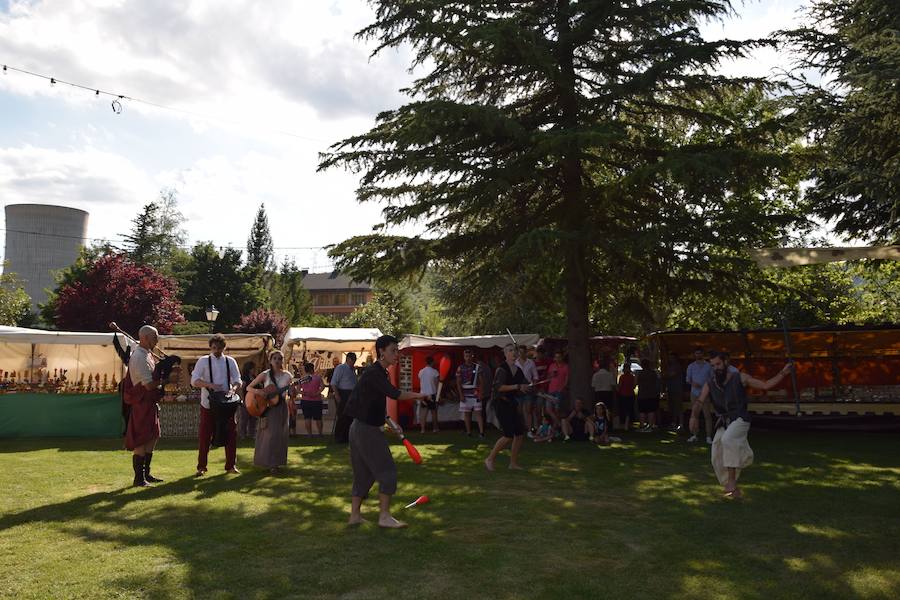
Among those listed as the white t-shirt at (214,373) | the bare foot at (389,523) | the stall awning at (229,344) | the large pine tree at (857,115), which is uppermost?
the large pine tree at (857,115)

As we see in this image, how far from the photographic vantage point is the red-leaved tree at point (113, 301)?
114 feet

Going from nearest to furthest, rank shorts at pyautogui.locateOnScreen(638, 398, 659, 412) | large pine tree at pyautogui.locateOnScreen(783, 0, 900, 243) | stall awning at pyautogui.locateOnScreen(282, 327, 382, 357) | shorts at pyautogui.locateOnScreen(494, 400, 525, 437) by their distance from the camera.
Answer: shorts at pyautogui.locateOnScreen(494, 400, 525, 437) → large pine tree at pyautogui.locateOnScreen(783, 0, 900, 243) → shorts at pyautogui.locateOnScreen(638, 398, 659, 412) → stall awning at pyautogui.locateOnScreen(282, 327, 382, 357)

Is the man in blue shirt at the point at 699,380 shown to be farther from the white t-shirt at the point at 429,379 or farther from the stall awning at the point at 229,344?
the stall awning at the point at 229,344

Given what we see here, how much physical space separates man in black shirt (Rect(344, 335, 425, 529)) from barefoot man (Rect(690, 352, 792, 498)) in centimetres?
411

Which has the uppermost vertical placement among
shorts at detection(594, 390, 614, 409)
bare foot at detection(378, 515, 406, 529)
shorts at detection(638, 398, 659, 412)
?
shorts at detection(594, 390, 614, 409)

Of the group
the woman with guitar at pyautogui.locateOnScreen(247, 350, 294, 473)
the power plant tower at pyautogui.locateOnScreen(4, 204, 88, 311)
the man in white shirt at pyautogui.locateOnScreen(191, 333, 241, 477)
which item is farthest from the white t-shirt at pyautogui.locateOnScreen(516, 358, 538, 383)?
the power plant tower at pyautogui.locateOnScreen(4, 204, 88, 311)

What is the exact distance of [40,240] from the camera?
79875mm

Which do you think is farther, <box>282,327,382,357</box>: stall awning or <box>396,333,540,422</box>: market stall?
<box>282,327,382,357</box>: stall awning

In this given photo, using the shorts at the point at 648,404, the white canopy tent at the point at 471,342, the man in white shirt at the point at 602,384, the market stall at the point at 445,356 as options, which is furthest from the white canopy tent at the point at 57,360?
the shorts at the point at 648,404

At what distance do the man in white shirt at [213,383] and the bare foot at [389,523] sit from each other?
445cm

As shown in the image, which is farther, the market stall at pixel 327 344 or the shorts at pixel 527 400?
the market stall at pixel 327 344

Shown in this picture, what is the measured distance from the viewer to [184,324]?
135ft

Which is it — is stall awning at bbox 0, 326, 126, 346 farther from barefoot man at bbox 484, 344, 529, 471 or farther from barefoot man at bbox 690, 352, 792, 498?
barefoot man at bbox 690, 352, 792, 498

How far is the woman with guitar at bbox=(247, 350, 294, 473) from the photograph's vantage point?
11.0m
